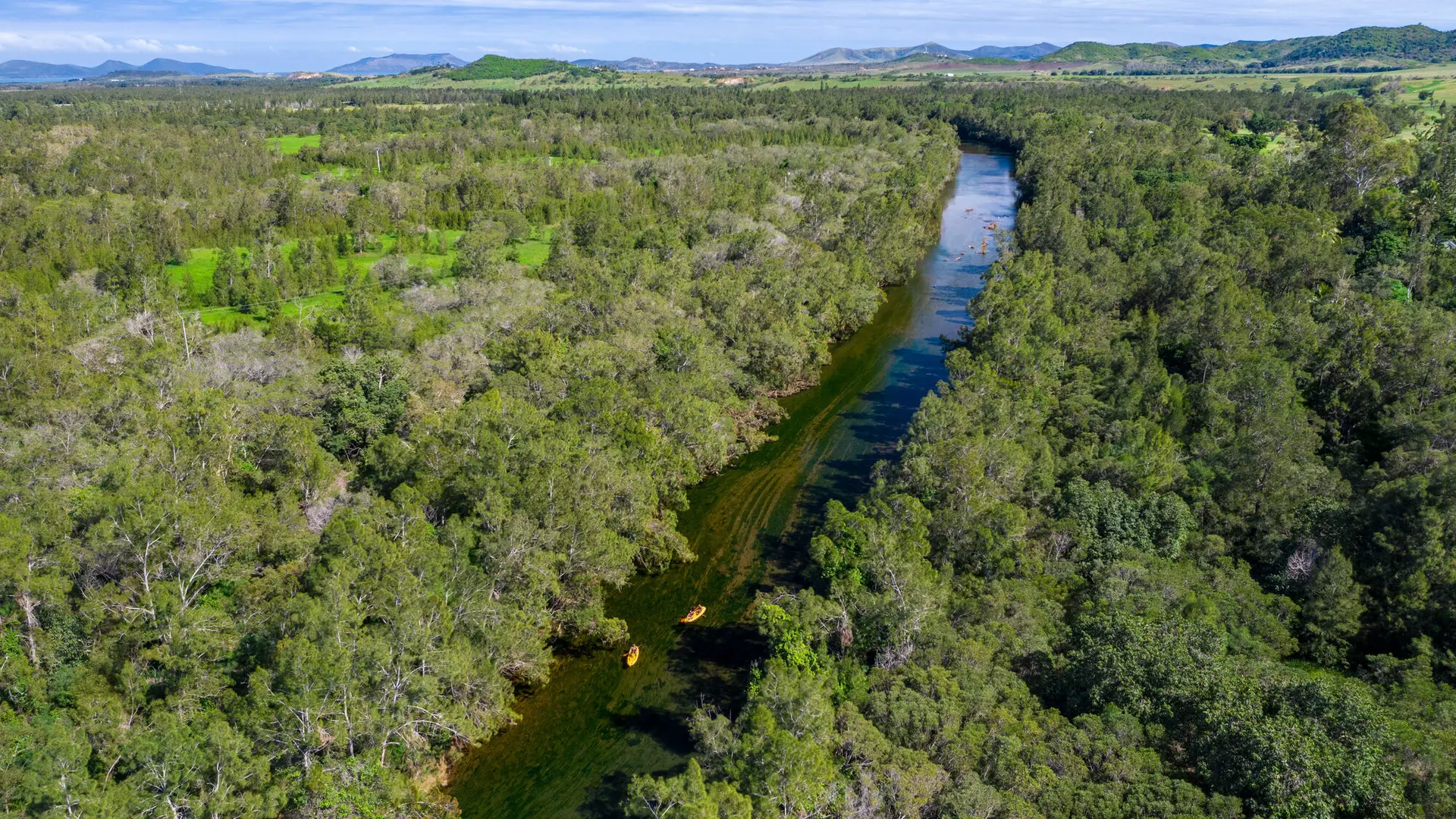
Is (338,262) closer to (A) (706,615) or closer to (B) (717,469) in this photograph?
(B) (717,469)

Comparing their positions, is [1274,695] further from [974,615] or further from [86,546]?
[86,546]

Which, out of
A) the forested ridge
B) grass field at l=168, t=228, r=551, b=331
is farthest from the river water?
grass field at l=168, t=228, r=551, b=331

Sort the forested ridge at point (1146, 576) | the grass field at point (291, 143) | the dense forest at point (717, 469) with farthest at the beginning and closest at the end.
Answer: the grass field at point (291, 143) → the dense forest at point (717, 469) → the forested ridge at point (1146, 576)

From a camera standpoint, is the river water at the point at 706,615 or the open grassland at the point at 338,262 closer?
the river water at the point at 706,615

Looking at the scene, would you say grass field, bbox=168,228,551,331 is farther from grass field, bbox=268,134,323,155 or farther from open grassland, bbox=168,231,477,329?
grass field, bbox=268,134,323,155

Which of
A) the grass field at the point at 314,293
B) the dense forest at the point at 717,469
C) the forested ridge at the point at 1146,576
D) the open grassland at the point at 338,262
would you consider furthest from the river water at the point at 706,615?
the open grassland at the point at 338,262

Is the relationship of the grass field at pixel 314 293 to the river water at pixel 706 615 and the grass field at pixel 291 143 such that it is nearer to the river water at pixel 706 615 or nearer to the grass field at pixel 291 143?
the river water at pixel 706 615
